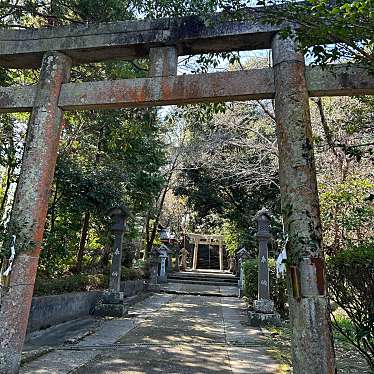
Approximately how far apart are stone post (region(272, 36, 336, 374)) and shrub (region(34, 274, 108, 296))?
17.8ft

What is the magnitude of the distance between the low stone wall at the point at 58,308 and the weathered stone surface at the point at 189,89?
3.74 meters

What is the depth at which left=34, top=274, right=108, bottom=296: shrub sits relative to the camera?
6.81m

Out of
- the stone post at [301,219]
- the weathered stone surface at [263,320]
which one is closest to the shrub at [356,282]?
the stone post at [301,219]

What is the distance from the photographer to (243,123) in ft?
41.2

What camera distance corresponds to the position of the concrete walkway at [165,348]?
443 cm

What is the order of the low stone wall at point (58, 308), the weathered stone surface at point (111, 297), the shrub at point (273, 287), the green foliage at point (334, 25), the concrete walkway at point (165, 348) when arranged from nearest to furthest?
the green foliage at point (334, 25) < the concrete walkway at point (165, 348) < the low stone wall at point (58, 308) < the weathered stone surface at point (111, 297) < the shrub at point (273, 287)

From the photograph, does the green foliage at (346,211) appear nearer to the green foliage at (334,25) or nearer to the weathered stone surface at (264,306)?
the weathered stone surface at (264,306)

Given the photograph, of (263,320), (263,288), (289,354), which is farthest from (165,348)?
(263,288)

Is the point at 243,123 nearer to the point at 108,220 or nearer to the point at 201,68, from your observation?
the point at 108,220

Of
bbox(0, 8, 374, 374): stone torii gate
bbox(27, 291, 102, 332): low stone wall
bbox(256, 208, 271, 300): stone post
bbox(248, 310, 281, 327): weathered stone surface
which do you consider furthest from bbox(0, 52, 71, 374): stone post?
bbox(256, 208, 271, 300): stone post

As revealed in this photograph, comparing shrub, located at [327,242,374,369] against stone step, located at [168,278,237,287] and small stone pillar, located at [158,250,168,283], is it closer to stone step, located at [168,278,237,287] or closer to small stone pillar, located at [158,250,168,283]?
small stone pillar, located at [158,250,168,283]

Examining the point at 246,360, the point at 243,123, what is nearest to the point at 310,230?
the point at 246,360

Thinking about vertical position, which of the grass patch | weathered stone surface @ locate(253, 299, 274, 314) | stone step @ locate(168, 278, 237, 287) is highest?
stone step @ locate(168, 278, 237, 287)

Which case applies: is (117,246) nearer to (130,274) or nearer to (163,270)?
(130,274)
